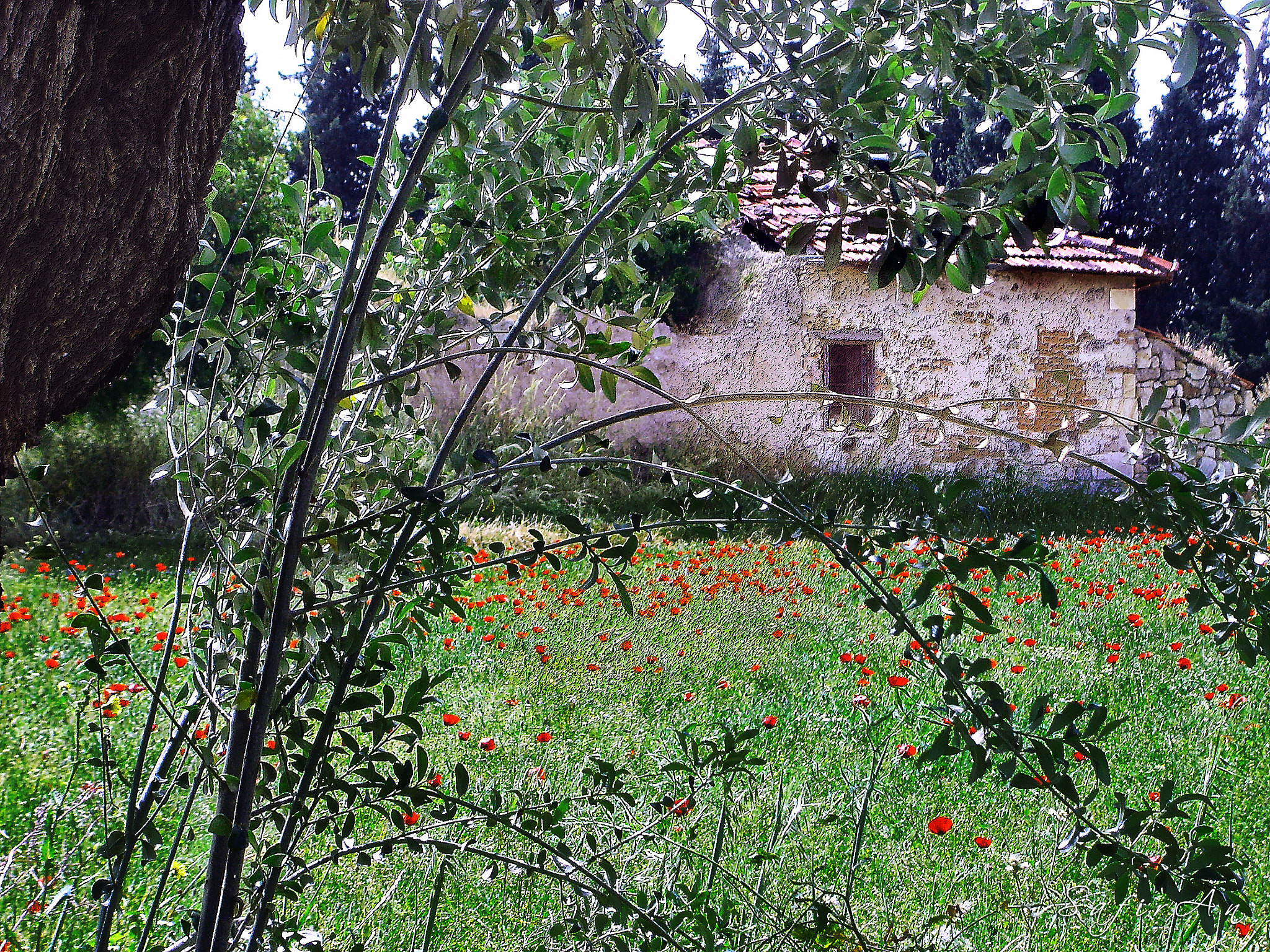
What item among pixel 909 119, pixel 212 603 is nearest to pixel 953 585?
pixel 909 119

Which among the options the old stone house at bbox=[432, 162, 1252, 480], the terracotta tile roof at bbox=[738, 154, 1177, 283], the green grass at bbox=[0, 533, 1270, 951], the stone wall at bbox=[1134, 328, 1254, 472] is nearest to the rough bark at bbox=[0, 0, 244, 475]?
the green grass at bbox=[0, 533, 1270, 951]

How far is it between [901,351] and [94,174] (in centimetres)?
924

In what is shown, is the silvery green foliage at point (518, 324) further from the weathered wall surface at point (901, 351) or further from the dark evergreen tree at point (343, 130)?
the dark evergreen tree at point (343, 130)

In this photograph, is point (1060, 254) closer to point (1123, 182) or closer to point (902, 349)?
point (902, 349)

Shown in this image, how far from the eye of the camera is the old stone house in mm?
9477

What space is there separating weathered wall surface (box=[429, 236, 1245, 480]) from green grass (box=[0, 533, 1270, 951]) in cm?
396

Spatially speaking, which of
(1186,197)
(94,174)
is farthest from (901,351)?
(1186,197)

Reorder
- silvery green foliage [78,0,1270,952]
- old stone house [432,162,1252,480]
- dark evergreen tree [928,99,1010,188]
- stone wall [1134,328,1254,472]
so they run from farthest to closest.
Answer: dark evergreen tree [928,99,1010,188], stone wall [1134,328,1254,472], old stone house [432,162,1252,480], silvery green foliage [78,0,1270,952]

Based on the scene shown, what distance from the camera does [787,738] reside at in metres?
3.29

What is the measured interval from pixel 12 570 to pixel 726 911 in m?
5.96

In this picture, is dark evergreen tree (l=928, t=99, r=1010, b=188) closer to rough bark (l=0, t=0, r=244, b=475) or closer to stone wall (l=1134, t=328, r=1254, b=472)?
stone wall (l=1134, t=328, r=1254, b=472)

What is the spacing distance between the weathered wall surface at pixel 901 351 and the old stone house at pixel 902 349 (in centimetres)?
1

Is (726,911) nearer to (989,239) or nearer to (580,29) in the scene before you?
(989,239)

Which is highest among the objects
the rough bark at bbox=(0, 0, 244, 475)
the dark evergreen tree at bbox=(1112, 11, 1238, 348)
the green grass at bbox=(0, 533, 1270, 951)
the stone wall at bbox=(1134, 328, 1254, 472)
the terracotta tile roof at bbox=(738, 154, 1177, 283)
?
the dark evergreen tree at bbox=(1112, 11, 1238, 348)
